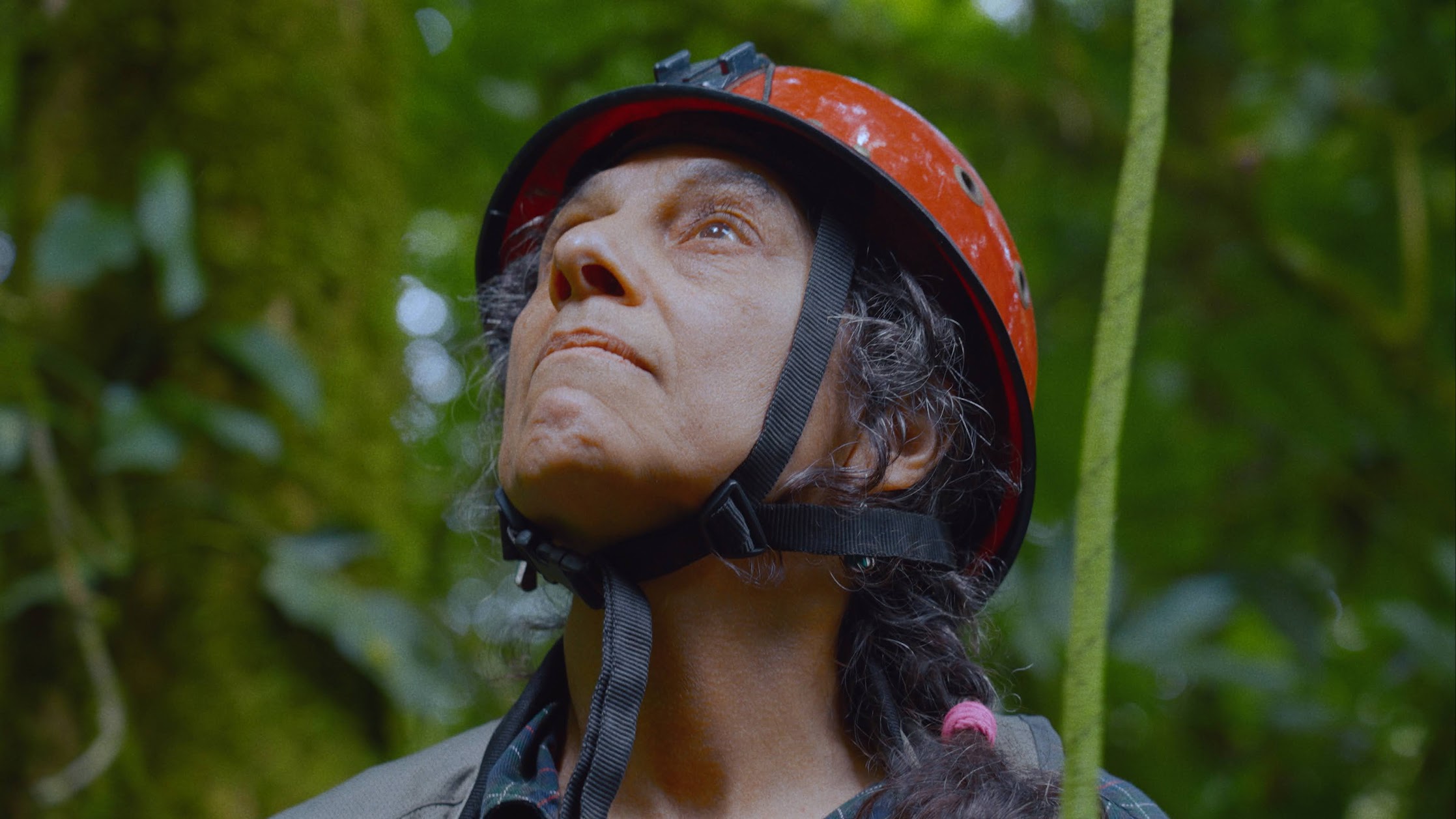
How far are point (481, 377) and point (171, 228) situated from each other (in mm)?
664

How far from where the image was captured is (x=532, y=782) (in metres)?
1.56

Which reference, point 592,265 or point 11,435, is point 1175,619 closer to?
point 592,265

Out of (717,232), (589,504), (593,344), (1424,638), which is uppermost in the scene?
(717,232)

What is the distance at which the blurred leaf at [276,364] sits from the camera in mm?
2252

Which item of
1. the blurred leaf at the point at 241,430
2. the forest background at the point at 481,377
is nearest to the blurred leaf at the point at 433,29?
the forest background at the point at 481,377

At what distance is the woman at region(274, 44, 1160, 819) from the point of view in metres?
1.44

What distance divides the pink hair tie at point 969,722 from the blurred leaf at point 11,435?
5.85ft

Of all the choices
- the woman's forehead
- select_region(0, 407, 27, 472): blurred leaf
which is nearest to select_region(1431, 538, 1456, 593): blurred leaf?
the woman's forehead

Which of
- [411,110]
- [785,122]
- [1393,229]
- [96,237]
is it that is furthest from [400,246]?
[1393,229]

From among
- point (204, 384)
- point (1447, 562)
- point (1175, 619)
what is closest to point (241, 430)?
point (204, 384)

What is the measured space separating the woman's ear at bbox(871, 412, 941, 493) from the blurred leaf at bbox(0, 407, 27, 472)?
1661 mm

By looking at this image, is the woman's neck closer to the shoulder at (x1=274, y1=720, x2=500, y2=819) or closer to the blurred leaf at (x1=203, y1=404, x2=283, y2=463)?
the shoulder at (x1=274, y1=720, x2=500, y2=819)

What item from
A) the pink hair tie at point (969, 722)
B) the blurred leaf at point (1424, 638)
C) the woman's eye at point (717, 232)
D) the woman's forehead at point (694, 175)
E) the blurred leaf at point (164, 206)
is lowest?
the blurred leaf at point (1424, 638)

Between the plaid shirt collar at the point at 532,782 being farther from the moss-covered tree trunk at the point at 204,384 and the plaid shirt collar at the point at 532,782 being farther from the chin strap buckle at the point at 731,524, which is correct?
the moss-covered tree trunk at the point at 204,384
